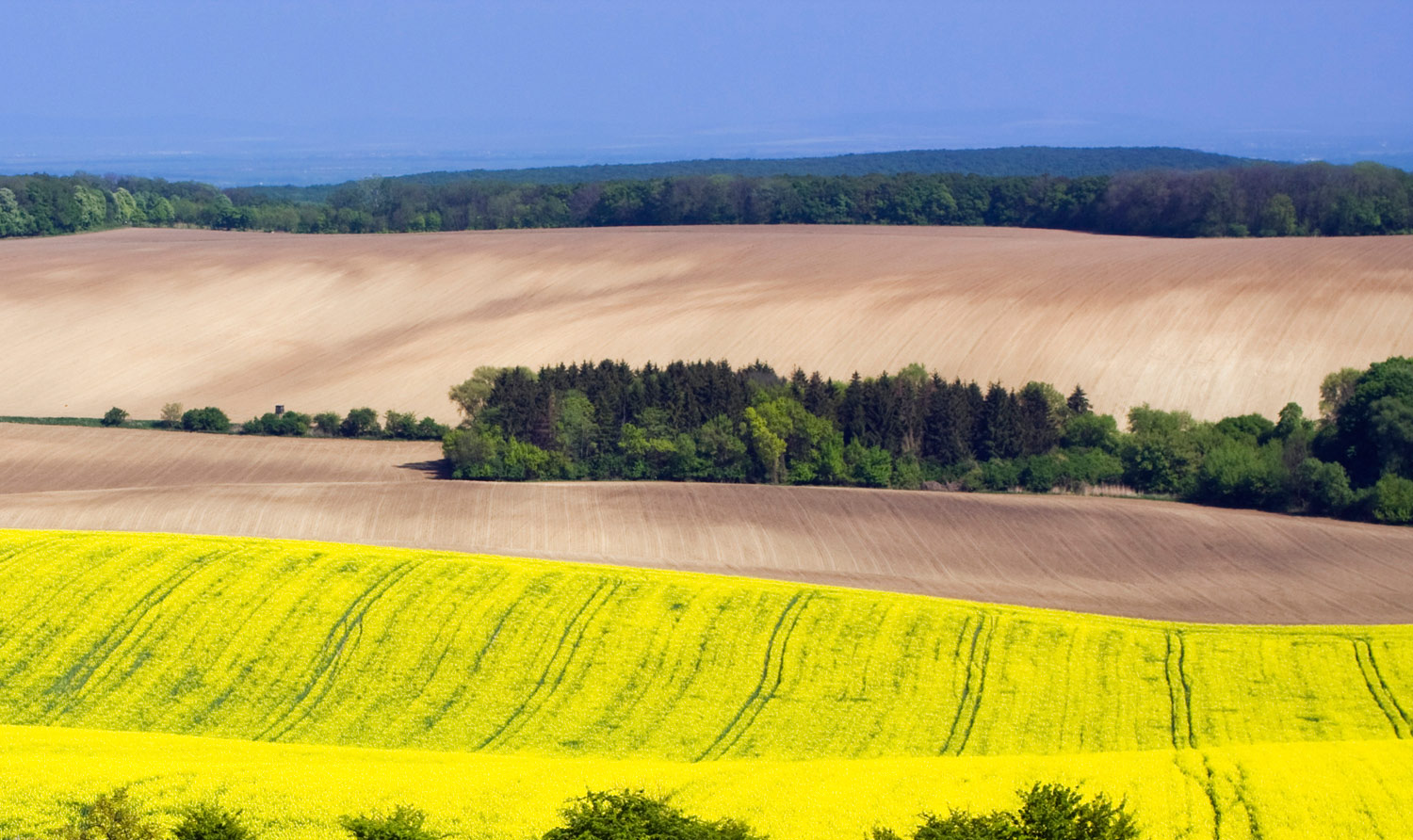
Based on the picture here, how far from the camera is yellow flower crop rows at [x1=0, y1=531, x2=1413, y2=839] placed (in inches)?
912

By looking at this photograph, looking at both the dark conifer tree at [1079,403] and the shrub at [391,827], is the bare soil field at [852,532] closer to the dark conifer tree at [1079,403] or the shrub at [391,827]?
the dark conifer tree at [1079,403]

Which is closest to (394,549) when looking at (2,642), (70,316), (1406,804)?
(2,642)

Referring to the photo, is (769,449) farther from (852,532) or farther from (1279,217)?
A: (1279,217)

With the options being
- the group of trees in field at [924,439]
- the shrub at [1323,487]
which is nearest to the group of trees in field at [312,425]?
the group of trees in field at [924,439]

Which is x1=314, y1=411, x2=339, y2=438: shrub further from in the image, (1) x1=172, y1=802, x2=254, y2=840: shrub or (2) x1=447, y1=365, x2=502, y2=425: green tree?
(1) x1=172, y1=802, x2=254, y2=840: shrub

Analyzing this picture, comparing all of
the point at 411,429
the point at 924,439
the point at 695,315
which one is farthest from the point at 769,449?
the point at 695,315

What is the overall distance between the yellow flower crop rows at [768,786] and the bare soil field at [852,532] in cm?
1557

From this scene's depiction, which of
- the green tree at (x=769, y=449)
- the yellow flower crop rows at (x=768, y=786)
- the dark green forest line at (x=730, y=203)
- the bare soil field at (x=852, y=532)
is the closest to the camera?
the yellow flower crop rows at (x=768, y=786)

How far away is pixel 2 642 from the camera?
34875 millimetres

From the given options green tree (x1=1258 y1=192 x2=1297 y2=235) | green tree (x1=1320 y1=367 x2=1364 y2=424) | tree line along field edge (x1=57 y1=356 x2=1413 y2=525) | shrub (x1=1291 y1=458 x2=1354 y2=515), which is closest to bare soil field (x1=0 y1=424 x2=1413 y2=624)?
shrub (x1=1291 y1=458 x2=1354 y2=515)

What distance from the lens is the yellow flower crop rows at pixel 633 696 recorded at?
912 inches

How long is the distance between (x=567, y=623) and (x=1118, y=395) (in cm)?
4047

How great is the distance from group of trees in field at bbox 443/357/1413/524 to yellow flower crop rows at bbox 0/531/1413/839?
17710 mm

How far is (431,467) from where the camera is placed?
61.2 m
